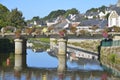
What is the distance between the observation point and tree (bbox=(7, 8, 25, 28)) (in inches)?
5146

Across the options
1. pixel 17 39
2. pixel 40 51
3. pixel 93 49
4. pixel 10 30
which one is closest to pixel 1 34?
pixel 17 39

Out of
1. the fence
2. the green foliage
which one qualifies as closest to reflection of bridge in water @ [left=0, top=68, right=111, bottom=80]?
the green foliage

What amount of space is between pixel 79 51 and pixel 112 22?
40573mm

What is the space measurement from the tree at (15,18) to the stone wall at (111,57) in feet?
152

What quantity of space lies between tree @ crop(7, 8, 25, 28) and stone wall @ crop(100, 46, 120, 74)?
46.2 m

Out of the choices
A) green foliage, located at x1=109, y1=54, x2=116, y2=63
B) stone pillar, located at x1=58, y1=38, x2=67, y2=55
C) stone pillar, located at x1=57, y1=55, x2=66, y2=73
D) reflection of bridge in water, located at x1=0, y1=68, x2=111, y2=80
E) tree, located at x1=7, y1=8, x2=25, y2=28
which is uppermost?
tree, located at x1=7, y1=8, x2=25, y2=28

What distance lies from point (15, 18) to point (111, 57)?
6064 centimetres

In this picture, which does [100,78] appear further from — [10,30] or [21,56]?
[10,30]

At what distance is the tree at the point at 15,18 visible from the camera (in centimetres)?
13071

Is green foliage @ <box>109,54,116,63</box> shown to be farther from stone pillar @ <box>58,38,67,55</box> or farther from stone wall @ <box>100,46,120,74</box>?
stone pillar @ <box>58,38,67,55</box>

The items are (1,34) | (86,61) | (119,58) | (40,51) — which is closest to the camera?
(119,58)

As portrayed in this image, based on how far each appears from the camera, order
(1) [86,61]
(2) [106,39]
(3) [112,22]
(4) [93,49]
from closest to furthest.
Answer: (1) [86,61], (2) [106,39], (4) [93,49], (3) [112,22]

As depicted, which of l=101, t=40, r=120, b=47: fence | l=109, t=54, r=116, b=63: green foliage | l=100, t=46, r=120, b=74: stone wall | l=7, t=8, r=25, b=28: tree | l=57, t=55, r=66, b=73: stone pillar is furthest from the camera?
l=7, t=8, r=25, b=28: tree

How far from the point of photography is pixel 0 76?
56.7 meters
